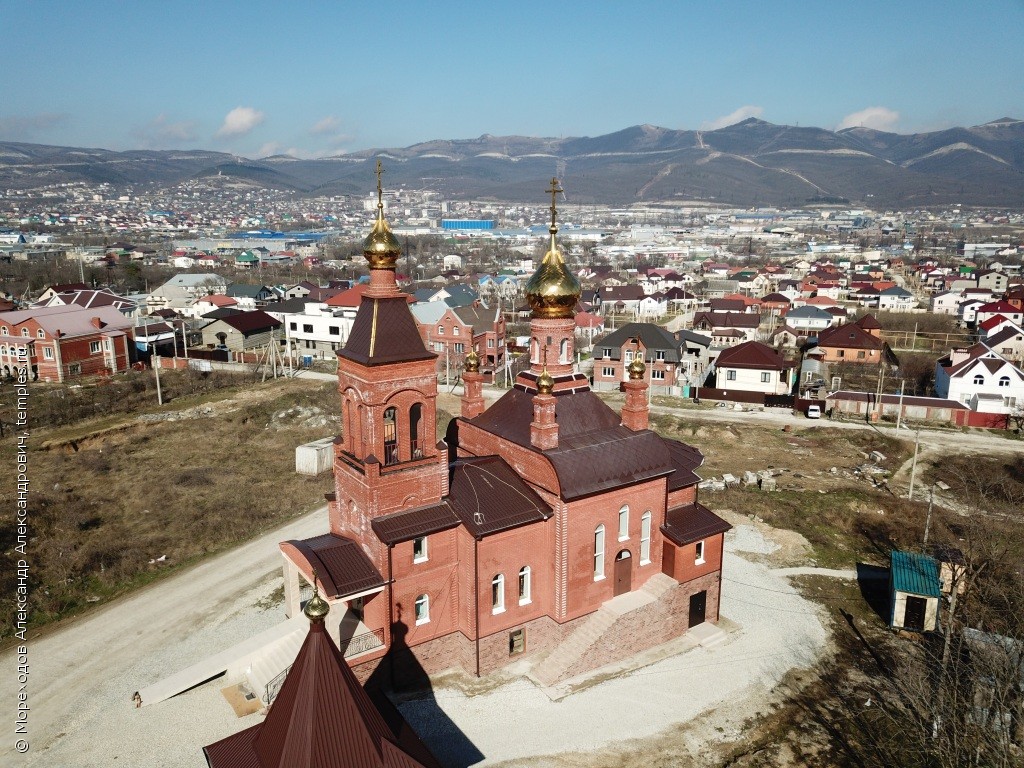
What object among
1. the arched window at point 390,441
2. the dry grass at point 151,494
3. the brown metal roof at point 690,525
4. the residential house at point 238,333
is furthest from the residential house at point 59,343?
the brown metal roof at point 690,525

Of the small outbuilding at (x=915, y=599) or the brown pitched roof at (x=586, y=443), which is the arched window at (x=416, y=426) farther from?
the small outbuilding at (x=915, y=599)

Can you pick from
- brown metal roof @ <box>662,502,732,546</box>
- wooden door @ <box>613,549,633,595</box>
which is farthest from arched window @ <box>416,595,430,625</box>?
brown metal roof @ <box>662,502,732,546</box>

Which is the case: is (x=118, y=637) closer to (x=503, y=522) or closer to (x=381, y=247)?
(x=503, y=522)

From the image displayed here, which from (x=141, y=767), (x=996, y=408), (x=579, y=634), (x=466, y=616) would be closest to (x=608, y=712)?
(x=579, y=634)

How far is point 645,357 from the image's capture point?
155 feet

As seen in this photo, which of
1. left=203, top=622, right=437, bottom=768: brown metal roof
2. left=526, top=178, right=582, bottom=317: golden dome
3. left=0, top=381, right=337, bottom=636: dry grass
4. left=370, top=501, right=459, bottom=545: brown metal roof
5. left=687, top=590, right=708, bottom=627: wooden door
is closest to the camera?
left=203, top=622, right=437, bottom=768: brown metal roof

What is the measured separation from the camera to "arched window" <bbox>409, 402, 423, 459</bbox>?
1560 cm

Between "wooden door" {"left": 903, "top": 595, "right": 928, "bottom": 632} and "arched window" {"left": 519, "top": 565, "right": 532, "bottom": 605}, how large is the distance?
10310 millimetres

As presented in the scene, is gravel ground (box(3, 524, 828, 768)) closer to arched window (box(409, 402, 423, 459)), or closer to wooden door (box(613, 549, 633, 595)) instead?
wooden door (box(613, 549, 633, 595))

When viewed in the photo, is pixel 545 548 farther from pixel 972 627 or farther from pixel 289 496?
pixel 289 496

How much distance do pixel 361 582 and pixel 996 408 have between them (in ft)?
132

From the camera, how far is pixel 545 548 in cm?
1638

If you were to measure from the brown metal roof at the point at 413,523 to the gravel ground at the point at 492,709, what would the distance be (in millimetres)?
3744

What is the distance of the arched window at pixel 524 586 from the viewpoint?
16.3 meters
